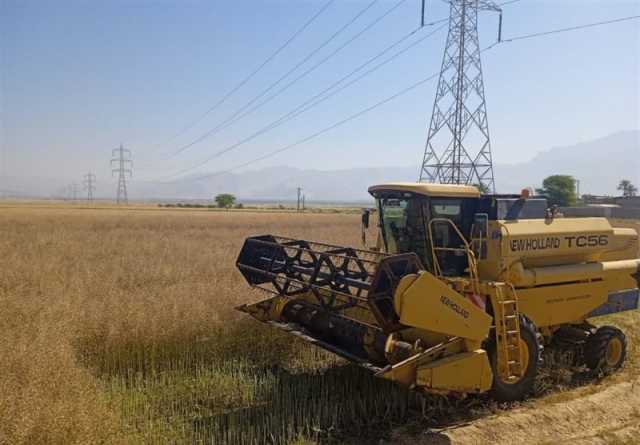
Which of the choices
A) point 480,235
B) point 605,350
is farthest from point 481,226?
point 605,350

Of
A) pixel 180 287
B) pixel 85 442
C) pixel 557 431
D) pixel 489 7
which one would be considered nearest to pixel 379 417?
pixel 557 431

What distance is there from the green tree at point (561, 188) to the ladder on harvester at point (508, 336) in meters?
48.3

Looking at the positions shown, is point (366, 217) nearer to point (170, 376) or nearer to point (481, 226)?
point (481, 226)

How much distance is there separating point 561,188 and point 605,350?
5261 cm

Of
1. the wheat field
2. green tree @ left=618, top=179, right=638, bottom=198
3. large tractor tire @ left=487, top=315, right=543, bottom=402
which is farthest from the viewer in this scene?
green tree @ left=618, top=179, right=638, bottom=198

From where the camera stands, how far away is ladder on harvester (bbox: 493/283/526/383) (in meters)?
5.94

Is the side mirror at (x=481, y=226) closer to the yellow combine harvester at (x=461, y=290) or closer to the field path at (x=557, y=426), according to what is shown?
the yellow combine harvester at (x=461, y=290)

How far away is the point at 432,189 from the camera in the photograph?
6344 mm

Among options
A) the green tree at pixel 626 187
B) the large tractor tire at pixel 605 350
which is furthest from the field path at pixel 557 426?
the green tree at pixel 626 187

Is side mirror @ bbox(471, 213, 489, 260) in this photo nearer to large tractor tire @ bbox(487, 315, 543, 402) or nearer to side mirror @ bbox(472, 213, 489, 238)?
side mirror @ bbox(472, 213, 489, 238)

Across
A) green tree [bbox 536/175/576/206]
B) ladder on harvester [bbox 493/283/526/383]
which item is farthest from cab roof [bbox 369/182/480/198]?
green tree [bbox 536/175/576/206]

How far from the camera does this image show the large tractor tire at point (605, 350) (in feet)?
23.8

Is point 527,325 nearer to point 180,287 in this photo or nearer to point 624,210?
point 180,287

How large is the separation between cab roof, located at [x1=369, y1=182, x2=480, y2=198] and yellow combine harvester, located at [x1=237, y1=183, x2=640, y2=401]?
17 mm
